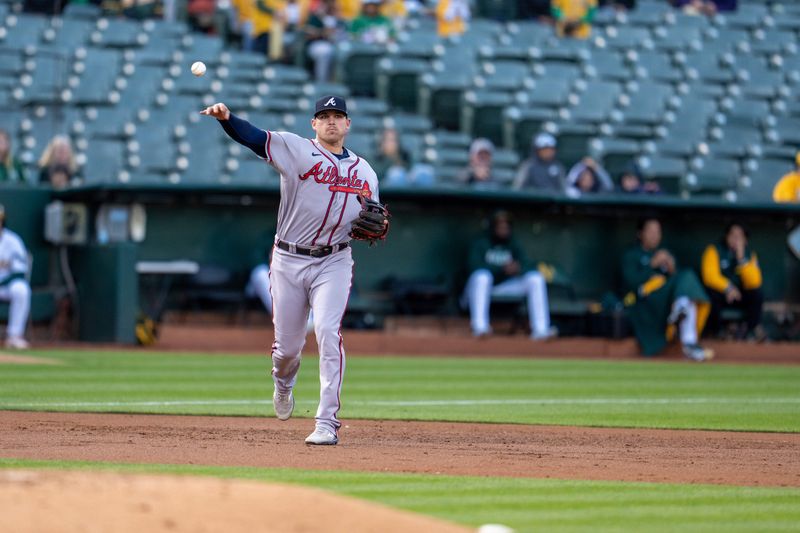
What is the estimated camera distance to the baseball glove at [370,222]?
25.5 feet

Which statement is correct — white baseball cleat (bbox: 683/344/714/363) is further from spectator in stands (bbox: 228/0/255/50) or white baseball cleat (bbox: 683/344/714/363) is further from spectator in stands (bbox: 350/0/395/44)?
spectator in stands (bbox: 228/0/255/50)

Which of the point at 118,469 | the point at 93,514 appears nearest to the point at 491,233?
the point at 118,469

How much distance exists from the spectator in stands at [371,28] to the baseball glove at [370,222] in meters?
13.1

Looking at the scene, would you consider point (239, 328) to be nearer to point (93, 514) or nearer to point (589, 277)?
point (589, 277)

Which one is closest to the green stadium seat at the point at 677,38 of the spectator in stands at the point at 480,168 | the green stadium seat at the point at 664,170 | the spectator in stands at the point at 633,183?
the green stadium seat at the point at 664,170

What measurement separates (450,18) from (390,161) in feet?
15.7

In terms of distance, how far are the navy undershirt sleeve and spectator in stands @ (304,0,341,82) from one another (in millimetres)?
12670

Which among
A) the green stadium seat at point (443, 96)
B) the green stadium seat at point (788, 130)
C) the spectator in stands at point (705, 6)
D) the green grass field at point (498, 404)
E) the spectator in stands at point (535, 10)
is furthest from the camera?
the spectator in stands at point (705, 6)

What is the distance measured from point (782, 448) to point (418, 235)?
10.0 metres

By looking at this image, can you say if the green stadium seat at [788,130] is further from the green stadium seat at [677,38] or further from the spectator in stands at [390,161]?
the spectator in stands at [390,161]

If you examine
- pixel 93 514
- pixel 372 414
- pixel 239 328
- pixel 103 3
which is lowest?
pixel 239 328

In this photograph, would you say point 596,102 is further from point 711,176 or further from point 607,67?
point 711,176

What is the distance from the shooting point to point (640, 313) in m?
16.5

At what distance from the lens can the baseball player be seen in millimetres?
7652
